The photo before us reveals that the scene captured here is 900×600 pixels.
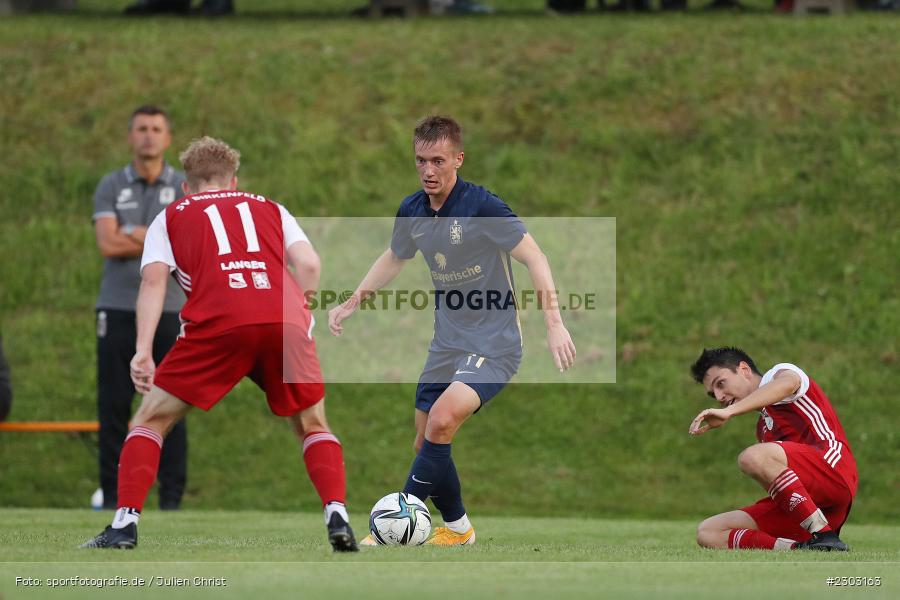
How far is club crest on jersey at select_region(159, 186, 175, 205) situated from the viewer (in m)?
11.1

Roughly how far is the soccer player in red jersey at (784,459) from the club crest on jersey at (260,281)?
7.41ft

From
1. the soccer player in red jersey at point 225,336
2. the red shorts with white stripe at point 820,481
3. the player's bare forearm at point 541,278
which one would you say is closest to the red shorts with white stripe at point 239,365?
the soccer player in red jersey at point 225,336

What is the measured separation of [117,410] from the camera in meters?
11.2

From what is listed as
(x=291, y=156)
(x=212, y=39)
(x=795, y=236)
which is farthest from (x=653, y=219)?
(x=212, y=39)

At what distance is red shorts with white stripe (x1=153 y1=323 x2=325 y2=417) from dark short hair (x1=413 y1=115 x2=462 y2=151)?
1.56m

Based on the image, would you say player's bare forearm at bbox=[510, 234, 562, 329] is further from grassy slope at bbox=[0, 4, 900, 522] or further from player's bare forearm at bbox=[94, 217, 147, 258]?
grassy slope at bbox=[0, 4, 900, 522]

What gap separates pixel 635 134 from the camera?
56.6 ft

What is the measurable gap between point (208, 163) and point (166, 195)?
4376 mm

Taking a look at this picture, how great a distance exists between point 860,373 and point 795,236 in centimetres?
217

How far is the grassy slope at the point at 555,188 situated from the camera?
1337 centimetres

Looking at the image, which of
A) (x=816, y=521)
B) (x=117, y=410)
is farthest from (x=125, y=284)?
(x=816, y=521)

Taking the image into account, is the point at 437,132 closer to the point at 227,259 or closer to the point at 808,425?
the point at 227,259

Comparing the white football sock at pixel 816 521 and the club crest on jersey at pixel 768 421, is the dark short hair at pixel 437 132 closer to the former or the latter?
the club crest on jersey at pixel 768 421

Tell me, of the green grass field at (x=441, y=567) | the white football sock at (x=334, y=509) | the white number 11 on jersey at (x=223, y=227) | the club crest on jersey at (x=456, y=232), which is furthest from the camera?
the club crest on jersey at (x=456, y=232)
